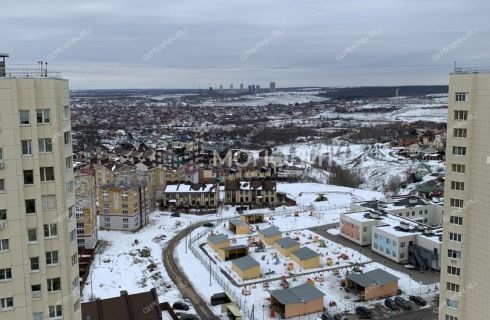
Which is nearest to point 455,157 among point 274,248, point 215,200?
point 274,248

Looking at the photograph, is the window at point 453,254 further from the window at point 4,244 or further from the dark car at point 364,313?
the window at point 4,244

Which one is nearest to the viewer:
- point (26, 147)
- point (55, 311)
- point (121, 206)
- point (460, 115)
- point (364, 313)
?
point (26, 147)

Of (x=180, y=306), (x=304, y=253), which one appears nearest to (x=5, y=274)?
(x=180, y=306)

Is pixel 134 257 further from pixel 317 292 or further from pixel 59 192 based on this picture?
pixel 59 192

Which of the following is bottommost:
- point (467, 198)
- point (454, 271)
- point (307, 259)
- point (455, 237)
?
point (307, 259)

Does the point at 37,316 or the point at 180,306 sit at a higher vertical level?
the point at 37,316

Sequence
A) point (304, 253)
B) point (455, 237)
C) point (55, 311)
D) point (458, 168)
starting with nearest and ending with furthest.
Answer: point (55, 311)
point (458, 168)
point (455, 237)
point (304, 253)

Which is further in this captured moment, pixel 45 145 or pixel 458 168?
pixel 458 168

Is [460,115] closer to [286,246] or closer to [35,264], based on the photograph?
[35,264]
